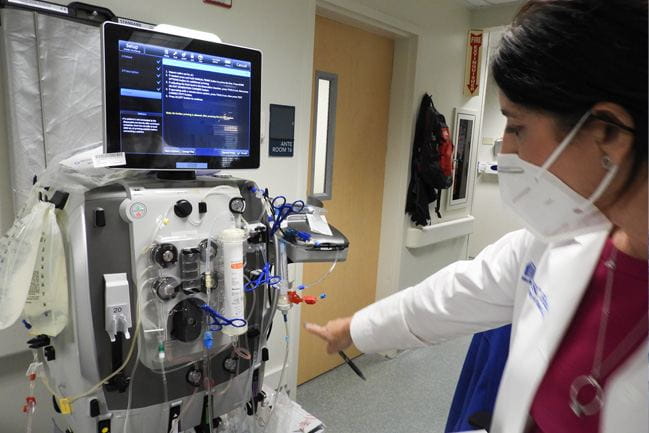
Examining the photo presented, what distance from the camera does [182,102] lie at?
3.45ft

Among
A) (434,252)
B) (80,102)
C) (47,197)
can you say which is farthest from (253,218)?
(434,252)

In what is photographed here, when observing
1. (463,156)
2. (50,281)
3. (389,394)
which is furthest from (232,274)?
(463,156)

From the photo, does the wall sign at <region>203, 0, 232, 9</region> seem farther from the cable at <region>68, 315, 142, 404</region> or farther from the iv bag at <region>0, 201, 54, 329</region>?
the cable at <region>68, 315, 142, 404</region>

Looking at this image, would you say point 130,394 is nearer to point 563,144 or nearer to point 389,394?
point 563,144

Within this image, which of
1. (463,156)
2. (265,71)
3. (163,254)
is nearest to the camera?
(163,254)

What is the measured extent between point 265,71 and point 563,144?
1.49 meters

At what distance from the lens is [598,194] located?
654 mm

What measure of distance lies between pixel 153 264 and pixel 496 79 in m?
0.82

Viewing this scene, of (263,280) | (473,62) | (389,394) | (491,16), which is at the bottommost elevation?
(389,394)

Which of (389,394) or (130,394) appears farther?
(389,394)

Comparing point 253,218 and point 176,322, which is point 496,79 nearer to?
point 253,218

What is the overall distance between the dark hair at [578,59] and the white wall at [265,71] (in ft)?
4.33

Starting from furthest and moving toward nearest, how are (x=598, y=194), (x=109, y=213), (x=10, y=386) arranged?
(x=10, y=386) < (x=109, y=213) < (x=598, y=194)

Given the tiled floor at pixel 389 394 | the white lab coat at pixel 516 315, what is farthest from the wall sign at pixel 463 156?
the white lab coat at pixel 516 315
